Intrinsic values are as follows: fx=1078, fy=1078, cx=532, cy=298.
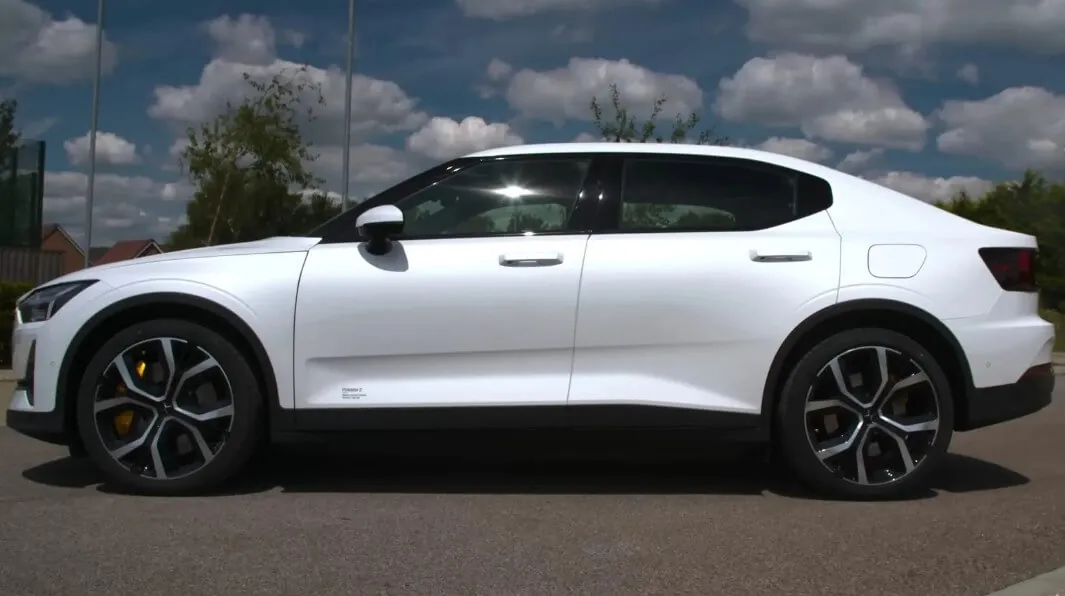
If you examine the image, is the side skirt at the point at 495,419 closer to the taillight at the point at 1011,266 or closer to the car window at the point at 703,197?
the car window at the point at 703,197

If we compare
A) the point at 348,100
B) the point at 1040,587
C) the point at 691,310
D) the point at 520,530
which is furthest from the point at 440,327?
the point at 348,100

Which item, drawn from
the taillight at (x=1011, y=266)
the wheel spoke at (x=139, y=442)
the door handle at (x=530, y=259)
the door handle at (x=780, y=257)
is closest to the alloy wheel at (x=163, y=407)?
the wheel spoke at (x=139, y=442)

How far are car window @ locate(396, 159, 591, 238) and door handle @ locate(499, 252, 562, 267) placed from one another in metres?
0.18

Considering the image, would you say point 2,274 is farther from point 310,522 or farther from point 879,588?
point 879,588

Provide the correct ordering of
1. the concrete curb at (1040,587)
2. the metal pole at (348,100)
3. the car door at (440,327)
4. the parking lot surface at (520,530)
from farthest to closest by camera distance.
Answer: the metal pole at (348,100) < the car door at (440,327) < the parking lot surface at (520,530) < the concrete curb at (1040,587)

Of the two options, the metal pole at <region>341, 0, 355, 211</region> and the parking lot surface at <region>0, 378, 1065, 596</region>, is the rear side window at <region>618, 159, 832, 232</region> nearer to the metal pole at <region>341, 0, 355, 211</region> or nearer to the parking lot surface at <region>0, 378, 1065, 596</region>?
Result: the parking lot surface at <region>0, 378, 1065, 596</region>

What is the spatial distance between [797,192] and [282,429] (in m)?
2.65

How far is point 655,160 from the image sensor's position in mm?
5250

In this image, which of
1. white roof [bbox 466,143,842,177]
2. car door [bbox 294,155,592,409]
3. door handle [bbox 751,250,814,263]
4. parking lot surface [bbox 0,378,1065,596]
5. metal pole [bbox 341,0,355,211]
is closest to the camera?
parking lot surface [bbox 0,378,1065,596]

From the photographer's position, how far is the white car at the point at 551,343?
15.8 feet

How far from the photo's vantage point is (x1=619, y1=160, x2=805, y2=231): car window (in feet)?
16.6

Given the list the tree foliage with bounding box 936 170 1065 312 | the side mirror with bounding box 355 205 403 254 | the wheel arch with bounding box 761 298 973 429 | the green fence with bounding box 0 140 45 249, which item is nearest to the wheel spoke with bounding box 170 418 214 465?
the side mirror with bounding box 355 205 403 254

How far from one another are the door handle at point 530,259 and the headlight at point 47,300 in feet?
6.27

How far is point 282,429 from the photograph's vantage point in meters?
4.86
